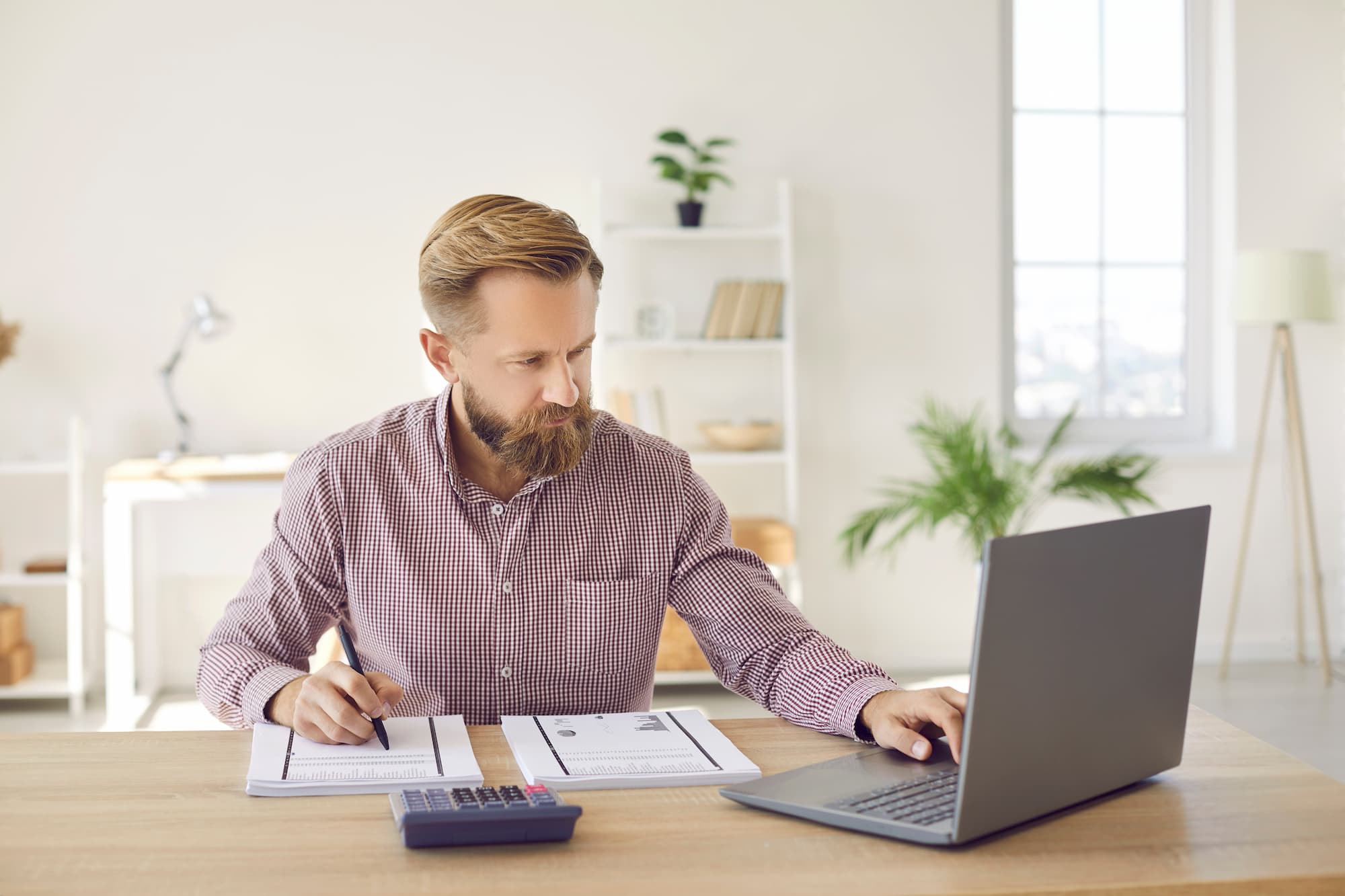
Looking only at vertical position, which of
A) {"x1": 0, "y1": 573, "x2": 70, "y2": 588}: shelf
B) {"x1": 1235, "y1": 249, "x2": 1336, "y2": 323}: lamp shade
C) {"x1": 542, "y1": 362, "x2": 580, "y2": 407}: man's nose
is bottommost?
{"x1": 0, "y1": 573, "x2": 70, "y2": 588}: shelf

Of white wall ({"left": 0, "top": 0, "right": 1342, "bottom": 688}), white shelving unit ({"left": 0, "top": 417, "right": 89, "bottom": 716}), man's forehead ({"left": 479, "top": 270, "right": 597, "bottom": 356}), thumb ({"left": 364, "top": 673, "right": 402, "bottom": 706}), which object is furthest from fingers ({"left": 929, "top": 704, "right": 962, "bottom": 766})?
white shelving unit ({"left": 0, "top": 417, "right": 89, "bottom": 716})

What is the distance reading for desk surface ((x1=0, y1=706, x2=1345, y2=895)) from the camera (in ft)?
2.91

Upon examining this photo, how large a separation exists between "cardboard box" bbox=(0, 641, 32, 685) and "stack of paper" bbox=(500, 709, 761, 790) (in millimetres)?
3059

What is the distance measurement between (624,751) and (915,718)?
0.30 metres

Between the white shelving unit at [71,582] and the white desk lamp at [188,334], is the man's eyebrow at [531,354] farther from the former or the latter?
the white shelving unit at [71,582]

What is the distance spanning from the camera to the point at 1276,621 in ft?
14.9

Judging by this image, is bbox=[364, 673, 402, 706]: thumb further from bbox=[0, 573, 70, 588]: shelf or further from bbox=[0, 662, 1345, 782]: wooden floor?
bbox=[0, 573, 70, 588]: shelf

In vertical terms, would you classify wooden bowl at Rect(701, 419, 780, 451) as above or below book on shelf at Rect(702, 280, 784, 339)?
below

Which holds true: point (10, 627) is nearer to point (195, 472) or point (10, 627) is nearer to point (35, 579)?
point (35, 579)

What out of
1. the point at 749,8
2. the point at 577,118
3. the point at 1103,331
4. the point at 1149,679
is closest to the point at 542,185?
the point at 577,118

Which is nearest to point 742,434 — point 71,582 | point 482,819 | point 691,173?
point 691,173

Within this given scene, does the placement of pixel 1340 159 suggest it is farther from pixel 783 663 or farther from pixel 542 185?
pixel 783 663

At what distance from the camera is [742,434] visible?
13.0 ft

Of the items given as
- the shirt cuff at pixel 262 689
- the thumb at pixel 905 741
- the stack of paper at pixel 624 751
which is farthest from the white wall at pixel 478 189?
the thumb at pixel 905 741
